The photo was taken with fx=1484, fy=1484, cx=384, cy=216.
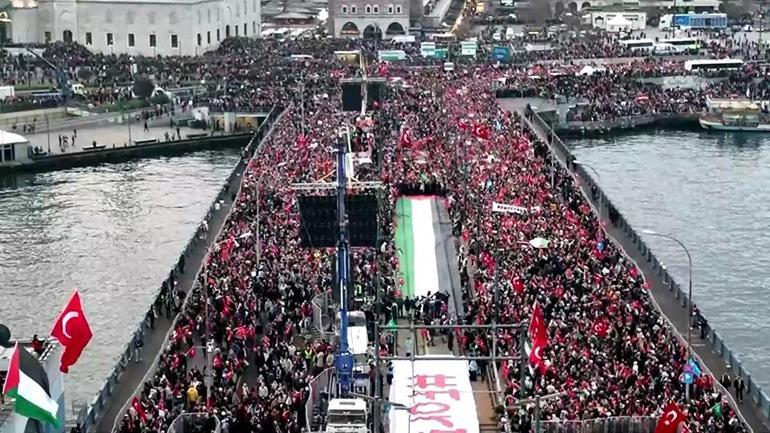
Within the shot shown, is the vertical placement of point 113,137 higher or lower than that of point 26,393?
lower

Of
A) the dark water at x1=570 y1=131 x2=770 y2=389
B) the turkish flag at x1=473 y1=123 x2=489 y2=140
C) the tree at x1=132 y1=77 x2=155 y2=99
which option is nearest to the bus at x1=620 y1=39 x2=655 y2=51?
the dark water at x1=570 y1=131 x2=770 y2=389

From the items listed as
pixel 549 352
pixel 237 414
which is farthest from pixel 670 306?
pixel 237 414

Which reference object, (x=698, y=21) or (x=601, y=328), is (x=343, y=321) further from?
(x=698, y=21)

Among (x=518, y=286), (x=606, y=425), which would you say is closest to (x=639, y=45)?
(x=518, y=286)

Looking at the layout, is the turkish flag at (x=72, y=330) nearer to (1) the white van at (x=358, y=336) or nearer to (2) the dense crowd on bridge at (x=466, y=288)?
(2) the dense crowd on bridge at (x=466, y=288)

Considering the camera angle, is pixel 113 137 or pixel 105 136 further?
pixel 105 136

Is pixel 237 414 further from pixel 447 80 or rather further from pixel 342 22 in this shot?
pixel 342 22

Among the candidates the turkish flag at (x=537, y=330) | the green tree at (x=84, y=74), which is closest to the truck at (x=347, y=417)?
the turkish flag at (x=537, y=330)

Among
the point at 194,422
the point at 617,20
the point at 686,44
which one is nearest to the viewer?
the point at 194,422
